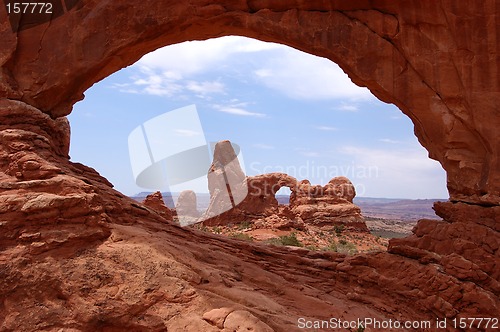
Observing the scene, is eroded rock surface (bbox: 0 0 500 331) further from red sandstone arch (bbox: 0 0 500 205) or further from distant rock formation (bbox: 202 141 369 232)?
distant rock formation (bbox: 202 141 369 232)

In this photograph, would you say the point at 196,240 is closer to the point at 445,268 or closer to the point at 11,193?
the point at 11,193

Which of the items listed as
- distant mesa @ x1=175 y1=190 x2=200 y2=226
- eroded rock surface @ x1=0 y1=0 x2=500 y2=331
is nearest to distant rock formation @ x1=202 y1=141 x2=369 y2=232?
distant mesa @ x1=175 y1=190 x2=200 y2=226

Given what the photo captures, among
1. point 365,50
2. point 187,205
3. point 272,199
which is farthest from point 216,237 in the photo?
point 187,205

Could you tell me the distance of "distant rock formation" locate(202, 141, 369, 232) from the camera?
31516mm

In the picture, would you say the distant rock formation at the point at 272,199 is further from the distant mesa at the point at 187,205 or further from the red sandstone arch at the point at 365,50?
the red sandstone arch at the point at 365,50

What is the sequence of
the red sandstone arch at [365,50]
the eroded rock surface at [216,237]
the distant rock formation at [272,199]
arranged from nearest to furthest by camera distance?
the eroded rock surface at [216,237] < the red sandstone arch at [365,50] < the distant rock formation at [272,199]

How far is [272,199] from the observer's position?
34.5 metres

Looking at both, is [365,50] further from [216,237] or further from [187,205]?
[187,205]

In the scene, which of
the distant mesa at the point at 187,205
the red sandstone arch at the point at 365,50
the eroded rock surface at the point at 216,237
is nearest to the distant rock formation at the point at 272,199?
the distant mesa at the point at 187,205

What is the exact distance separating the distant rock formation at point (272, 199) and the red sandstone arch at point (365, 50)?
21.7m

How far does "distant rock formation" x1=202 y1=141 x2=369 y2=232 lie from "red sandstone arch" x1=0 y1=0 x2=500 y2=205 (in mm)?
21722

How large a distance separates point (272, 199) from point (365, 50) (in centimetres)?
2660

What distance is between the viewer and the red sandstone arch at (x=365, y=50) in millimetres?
7902

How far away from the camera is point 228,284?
257 inches
